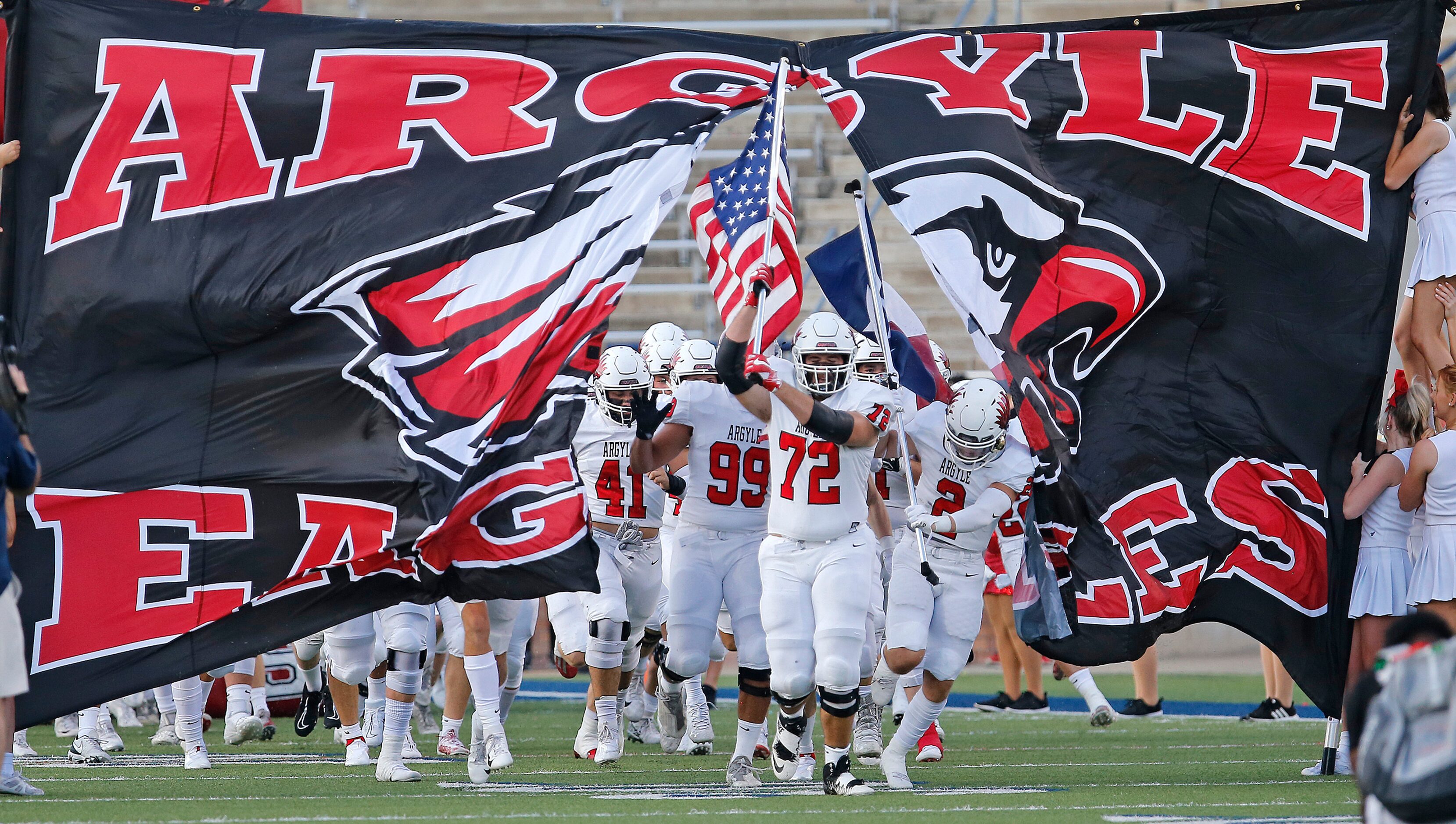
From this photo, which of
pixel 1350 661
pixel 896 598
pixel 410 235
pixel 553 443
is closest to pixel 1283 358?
pixel 1350 661

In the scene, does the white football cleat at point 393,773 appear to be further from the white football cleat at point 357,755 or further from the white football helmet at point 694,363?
the white football helmet at point 694,363

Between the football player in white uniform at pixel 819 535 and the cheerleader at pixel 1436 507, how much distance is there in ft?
8.05

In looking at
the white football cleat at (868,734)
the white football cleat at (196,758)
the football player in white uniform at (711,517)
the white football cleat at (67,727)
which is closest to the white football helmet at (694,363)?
the football player in white uniform at (711,517)

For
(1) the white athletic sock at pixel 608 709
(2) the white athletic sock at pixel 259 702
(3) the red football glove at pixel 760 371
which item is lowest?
(2) the white athletic sock at pixel 259 702

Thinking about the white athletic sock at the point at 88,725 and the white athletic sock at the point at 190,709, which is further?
the white athletic sock at the point at 88,725

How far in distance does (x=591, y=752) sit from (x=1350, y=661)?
13.2 ft

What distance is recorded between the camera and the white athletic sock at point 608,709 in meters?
8.55

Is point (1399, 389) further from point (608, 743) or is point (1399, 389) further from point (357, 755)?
point (357, 755)

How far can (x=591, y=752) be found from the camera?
8867mm

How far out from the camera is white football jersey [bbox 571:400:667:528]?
895cm

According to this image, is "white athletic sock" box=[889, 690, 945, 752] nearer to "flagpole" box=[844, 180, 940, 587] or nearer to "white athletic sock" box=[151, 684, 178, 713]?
"flagpole" box=[844, 180, 940, 587]

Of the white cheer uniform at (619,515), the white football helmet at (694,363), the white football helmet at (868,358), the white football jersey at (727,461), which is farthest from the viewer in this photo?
the white football helmet at (694,363)

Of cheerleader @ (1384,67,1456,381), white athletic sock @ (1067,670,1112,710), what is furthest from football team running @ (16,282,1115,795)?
cheerleader @ (1384,67,1456,381)

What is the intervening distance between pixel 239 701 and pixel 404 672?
6.45 ft
